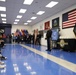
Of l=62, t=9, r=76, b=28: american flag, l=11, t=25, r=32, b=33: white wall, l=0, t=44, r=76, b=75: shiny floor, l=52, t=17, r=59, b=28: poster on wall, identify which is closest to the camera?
l=0, t=44, r=76, b=75: shiny floor

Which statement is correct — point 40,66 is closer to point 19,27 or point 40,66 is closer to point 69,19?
point 69,19

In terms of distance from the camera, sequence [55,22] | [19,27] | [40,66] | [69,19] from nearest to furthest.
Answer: [40,66]
[69,19]
[55,22]
[19,27]

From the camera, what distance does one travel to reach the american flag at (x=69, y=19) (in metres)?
9.16

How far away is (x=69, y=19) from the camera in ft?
31.9

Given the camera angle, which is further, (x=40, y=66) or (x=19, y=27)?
(x=19, y=27)

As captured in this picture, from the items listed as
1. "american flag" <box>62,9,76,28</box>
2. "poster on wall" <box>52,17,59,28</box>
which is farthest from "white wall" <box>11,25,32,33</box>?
"american flag" <box>62,9,76,28</box>

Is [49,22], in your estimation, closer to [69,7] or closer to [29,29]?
[69,7]

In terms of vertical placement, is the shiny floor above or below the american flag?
below

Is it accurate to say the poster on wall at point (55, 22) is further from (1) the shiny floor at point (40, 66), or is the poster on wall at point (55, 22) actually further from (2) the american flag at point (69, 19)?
(1) the shiny floor at point (40, 66)

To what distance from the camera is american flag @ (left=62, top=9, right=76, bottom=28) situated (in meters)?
9.16

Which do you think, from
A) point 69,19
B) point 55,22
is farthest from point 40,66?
point 55,22

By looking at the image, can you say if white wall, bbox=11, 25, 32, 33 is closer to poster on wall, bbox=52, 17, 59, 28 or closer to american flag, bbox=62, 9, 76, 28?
poster on wall, bbox=52, 17, 59, 28

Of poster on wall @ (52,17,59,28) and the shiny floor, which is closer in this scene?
the shiny floor

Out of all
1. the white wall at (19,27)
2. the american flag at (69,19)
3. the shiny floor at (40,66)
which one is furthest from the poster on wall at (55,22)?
the white wall at (19,27)
